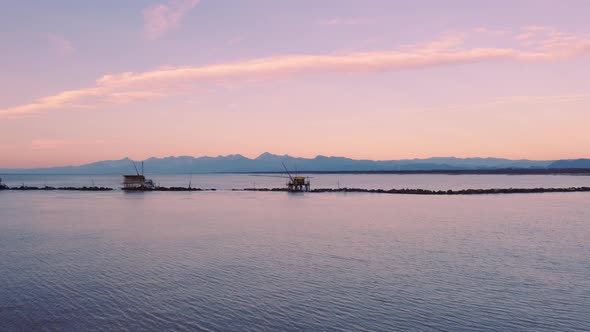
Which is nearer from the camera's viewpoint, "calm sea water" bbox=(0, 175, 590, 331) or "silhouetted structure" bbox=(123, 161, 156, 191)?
"calm sea water" bbox=(0, 175, 590, 331)

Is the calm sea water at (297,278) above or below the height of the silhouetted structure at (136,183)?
below

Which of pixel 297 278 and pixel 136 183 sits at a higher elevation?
pixel 136 183

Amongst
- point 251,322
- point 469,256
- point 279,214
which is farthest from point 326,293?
point 279,214

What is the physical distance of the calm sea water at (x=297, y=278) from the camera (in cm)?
1454

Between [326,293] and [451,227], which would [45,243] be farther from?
[451,227]

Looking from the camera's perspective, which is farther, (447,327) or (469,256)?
(469,256)

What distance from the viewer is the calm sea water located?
1454 cm

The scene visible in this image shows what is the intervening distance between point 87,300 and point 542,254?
913 inches

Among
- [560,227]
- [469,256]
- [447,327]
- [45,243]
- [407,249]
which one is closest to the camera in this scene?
[447,327]

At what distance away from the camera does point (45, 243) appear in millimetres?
29781

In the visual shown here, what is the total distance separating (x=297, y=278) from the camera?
19797 millimetres

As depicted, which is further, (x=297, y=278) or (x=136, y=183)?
(x=136, y=183)

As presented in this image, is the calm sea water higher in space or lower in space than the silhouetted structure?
lower

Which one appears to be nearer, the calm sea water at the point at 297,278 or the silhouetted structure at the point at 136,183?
the calm sea water at the point at 297,278
